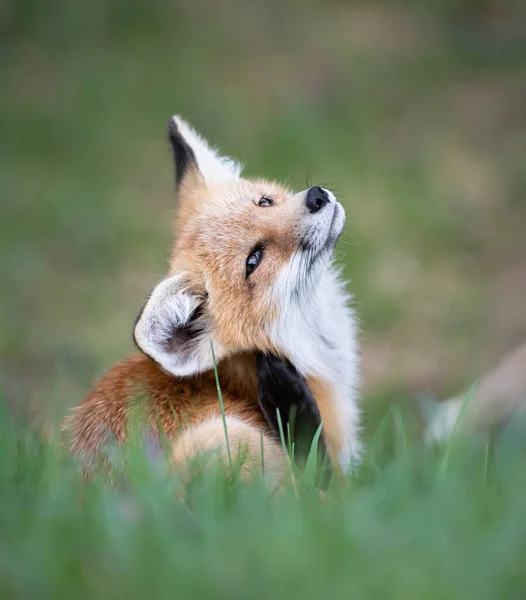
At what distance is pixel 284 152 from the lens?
36.9 ft

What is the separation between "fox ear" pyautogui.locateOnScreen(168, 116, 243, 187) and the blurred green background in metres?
2.88

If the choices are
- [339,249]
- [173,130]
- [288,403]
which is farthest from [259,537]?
[339,249]

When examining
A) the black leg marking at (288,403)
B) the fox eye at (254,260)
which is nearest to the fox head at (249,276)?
the fox eye at (254,260)

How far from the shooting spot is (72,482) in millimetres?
3193

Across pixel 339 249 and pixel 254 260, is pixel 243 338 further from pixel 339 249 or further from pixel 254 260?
pixel 339 249

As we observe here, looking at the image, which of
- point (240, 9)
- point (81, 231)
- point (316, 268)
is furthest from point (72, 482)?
point (240, 9)

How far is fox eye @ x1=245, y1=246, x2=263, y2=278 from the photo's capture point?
14.7 feet

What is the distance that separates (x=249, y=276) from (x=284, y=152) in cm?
708

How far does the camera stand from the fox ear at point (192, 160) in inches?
209

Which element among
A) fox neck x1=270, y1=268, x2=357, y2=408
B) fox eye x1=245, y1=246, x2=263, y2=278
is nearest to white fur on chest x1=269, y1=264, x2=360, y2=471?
fox neck x1=270, y1=268, x2=357, y2=408

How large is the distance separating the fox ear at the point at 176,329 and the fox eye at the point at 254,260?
0.31m

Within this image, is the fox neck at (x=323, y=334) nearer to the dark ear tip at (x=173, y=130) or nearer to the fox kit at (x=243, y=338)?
the fox kit at (x=243, y=338)

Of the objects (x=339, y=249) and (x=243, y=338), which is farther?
(x=339, y=249)

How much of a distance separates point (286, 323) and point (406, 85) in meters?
9.37
